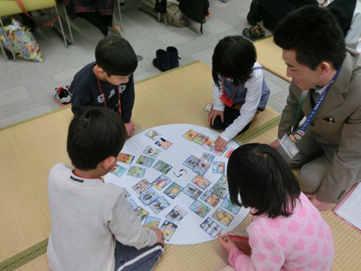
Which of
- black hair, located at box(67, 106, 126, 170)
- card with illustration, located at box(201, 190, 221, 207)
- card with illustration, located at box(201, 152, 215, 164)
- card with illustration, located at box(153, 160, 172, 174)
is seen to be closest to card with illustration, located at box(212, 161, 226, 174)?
card with illustration, located at box(201, 152, 215, 164)

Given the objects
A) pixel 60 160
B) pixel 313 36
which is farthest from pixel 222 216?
pixel 60 160

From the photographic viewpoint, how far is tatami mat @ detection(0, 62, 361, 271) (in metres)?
1.29

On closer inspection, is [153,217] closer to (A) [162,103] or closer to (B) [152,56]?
(A) [162,103]

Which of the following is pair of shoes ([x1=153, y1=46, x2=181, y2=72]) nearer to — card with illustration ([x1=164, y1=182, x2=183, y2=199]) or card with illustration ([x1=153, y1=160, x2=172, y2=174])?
card with illustration ([x1=153, y1=160, x2=172, y2=174])

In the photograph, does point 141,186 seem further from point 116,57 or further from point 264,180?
point 264,180

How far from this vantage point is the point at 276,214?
0.90m

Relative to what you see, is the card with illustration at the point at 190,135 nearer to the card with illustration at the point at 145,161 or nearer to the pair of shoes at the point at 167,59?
the card with illustration at the point at 145,161

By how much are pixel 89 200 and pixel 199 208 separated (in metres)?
0.68

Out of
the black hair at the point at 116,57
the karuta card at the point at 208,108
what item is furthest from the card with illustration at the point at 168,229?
the karuta card at the point at 208,108

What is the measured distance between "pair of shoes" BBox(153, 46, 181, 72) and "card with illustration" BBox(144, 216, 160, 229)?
5.12ft

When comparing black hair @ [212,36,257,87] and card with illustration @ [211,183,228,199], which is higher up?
black hair @ [212,36,257,87]

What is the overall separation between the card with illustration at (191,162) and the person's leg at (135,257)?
0.53 meters

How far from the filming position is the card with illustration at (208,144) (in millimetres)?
1741

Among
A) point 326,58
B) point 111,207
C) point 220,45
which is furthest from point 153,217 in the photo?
point 326,58
